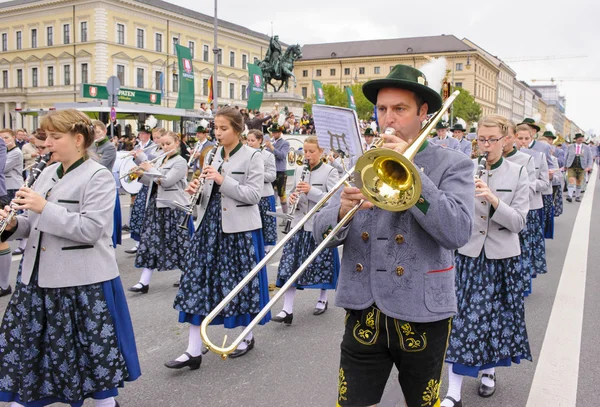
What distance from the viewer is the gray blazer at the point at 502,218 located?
3941mm

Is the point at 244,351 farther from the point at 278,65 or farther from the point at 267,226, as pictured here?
the point at 278,65

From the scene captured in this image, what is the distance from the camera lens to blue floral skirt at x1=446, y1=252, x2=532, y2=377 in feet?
12.8

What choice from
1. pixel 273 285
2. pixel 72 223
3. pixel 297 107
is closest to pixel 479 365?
pixel 72 223

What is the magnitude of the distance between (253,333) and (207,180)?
1.54 m

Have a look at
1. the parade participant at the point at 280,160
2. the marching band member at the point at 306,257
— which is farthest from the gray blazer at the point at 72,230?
the parade participant at the point at 280,160

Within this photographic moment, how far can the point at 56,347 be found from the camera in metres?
3.30

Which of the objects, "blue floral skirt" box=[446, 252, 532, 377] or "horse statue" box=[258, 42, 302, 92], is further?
"horse statue" box=[258, 42, 302, 92]

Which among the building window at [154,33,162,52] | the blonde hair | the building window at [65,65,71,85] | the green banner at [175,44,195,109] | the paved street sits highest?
the building window at [154,33,162,52]

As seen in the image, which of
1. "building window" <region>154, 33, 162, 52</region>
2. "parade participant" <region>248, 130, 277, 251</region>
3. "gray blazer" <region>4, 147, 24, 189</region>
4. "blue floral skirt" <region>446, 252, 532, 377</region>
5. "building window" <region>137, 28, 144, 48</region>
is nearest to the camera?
"blue floral skirt" <region>446, 252, 532, 377</region>

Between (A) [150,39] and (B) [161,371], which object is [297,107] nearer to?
(B) [161,371]

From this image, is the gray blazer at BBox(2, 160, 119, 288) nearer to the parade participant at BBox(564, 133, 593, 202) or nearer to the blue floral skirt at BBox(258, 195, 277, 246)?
the blue floral skirt at BBox(258, 195, 277, 246)

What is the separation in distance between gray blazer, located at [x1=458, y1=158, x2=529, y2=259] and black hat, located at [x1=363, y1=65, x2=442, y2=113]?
1.69m

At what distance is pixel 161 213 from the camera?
288 inches

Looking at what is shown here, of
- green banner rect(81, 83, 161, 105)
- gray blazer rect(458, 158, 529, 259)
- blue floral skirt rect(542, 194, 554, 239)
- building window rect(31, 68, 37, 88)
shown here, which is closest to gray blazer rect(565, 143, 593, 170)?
blue floral skirt rect(542, 194, 554, 239)
